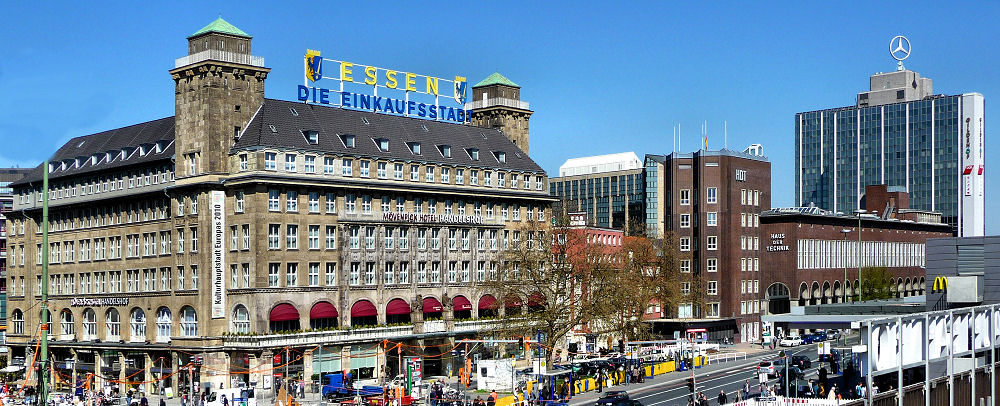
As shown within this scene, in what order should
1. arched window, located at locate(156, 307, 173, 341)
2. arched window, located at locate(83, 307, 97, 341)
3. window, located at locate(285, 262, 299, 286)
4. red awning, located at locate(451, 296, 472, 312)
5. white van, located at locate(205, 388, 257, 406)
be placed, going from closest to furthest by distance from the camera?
1. white van, located at locate(205, 388, 257, 406)
2. window, located at locate(285, 262, 299, 286)
3. arched window, located at locate(156, 307, 173, 341)
4. arched window, located at locate(83, 307, 97, 341)
5. red awning, located at locate(451, 296, 472, 312)

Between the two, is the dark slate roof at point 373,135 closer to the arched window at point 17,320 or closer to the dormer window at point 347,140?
the dormer window at point 347,140

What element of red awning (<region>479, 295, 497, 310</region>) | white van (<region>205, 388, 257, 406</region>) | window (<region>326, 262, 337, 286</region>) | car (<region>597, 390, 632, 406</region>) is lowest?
white van (<region>205, 388, 257, 406</region>)

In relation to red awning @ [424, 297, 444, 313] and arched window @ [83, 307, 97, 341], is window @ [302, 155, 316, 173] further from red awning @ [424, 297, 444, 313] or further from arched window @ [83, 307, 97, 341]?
arched window @ [83, 307, 97, 341]

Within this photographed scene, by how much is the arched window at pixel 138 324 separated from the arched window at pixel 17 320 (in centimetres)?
2502

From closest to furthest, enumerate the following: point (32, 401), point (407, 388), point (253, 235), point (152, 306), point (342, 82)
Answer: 1. point (407, 388)
2. point (32, 401)
3. point (253, 235)
4. point (152, 306)
5. point (342, 82)

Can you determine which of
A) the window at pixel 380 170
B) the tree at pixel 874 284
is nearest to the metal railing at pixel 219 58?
the window at pixel 380 170

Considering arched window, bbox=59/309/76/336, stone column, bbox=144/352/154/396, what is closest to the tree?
Result: stone column, bbox=144/352/154/396

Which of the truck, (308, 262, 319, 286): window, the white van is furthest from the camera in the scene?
(308, 262, 319, 286): window

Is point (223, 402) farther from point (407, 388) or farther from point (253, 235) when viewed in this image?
point (253, 235)

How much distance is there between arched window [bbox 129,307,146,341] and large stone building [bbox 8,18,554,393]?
0.22m

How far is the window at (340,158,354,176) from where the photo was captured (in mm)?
105562

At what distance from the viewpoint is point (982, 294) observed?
7206cm

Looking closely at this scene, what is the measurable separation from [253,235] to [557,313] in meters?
26.5

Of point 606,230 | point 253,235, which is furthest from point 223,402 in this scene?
point 606,230
